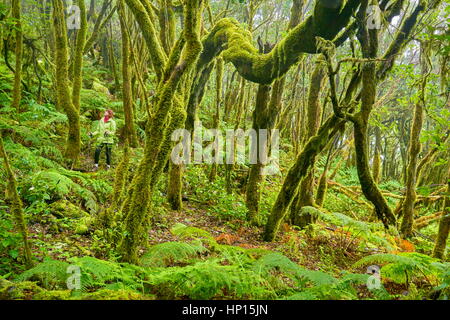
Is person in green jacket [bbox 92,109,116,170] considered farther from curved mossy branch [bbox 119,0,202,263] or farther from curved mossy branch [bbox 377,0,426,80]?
curved mossy branch [bbox 377,0,426,80]

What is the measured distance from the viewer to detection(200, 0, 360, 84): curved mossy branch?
191 inches

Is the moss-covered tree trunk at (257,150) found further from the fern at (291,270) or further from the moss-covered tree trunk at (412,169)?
the moss-covered tree trunk at (412,169)

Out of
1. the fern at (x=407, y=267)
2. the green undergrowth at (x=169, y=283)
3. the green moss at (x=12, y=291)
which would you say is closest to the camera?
the green moss at (x=12, y=291)

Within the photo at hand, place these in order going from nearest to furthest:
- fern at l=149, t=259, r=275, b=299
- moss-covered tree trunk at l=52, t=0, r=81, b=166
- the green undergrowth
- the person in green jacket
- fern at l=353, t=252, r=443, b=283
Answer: the green undergrowth
fern at l=149, t=259, r=275, b=299
fern at l=353, t=252, r=443, b=283
moss-covered tree trunk at l=52, t=0, r=81, b=166
the person in green jacket

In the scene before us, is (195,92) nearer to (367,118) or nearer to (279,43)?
(279,43)

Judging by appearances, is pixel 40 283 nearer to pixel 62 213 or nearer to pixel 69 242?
pixel 69 242

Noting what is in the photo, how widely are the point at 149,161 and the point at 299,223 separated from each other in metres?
5.36

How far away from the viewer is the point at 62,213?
5.53 meters

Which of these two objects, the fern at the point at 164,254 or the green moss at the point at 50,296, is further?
the fern at the point at 164,254

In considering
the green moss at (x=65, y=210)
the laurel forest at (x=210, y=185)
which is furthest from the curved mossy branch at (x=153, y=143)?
the green moss at (x=65, y=210)

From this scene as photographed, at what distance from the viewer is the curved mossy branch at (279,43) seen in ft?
15.9

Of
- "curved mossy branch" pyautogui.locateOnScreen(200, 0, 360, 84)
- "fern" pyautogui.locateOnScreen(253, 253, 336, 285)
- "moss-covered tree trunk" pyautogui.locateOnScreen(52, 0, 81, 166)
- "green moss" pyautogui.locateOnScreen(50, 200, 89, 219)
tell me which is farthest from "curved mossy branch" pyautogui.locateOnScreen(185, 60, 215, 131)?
"fern" pyautogui.locateOnScreen(253, 253, 336, 285)

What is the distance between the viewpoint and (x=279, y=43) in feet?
20.2
